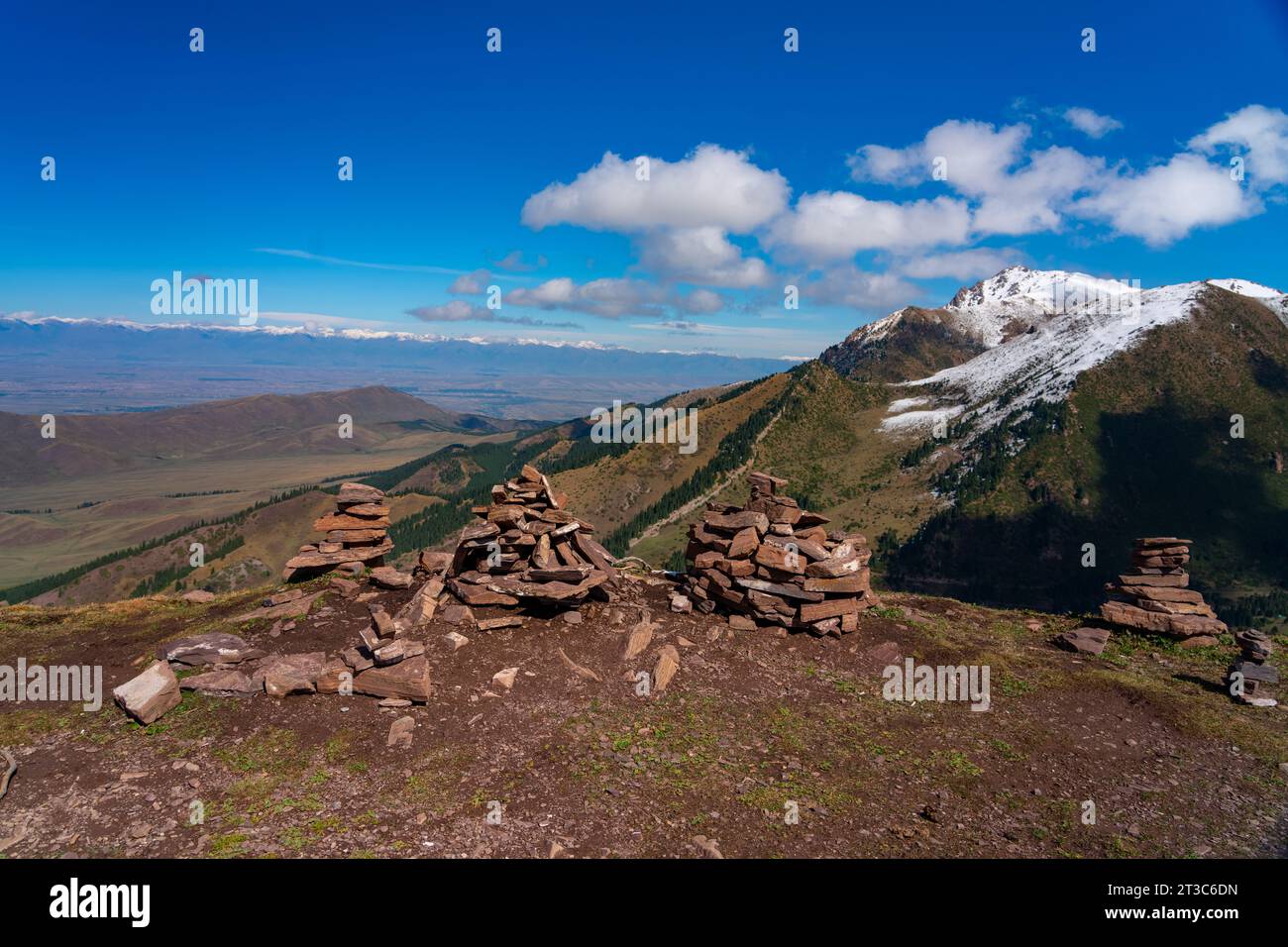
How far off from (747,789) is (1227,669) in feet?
60.2

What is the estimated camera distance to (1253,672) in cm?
1853

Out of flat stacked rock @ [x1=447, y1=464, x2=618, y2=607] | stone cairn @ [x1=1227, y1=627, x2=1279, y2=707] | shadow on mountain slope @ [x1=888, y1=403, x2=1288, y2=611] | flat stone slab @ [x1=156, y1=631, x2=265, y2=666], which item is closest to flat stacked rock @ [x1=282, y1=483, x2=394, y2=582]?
flat stacked rock @ [x1=447, y1=464, x2=618, y2=607]

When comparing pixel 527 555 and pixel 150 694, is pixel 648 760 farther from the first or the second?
pixel 150 694

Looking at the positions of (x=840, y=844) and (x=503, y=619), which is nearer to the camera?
(x=840, y=844)

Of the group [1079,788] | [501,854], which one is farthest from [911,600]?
[501,854]

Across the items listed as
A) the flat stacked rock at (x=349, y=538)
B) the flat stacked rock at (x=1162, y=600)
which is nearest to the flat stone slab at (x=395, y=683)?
the flat stacked rock at (x=349, y=538)

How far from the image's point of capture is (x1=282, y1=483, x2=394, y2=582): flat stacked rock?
2522 cm

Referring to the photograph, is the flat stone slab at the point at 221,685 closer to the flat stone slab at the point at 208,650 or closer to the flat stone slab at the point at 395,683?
the flat stone slab at the point at 208,650

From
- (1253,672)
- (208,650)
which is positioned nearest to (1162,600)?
(1253,672)

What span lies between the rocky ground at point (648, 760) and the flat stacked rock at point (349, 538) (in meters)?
4.72

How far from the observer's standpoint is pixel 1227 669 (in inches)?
776

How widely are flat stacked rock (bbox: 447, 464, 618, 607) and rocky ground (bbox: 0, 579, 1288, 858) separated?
39.3 inches
